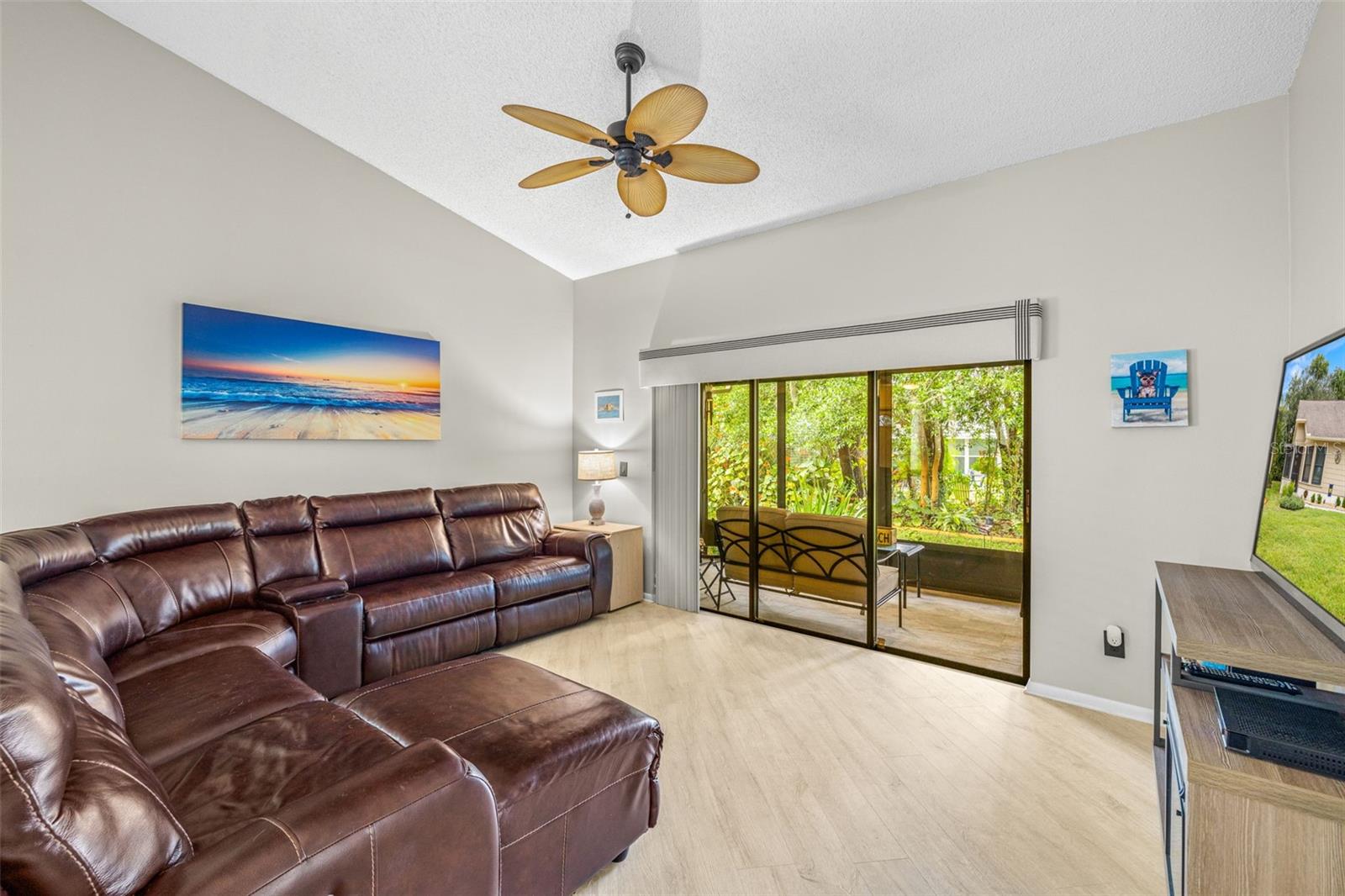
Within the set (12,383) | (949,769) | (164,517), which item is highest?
(12,383)

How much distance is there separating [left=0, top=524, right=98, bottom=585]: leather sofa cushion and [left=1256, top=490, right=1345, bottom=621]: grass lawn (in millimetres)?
3987

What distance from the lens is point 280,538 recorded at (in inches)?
126

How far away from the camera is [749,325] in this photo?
4.12 m

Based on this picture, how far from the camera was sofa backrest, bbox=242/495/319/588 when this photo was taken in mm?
3057

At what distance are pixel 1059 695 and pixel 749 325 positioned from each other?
289cm

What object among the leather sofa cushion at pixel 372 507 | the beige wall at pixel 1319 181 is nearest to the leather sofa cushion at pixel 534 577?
the leather sofa cushion at pixel 372 507

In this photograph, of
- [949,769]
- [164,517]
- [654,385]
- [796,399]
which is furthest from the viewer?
[654,385]

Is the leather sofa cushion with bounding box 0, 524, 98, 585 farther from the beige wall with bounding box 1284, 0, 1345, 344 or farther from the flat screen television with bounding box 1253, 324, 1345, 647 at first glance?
the beige wall with bounding box 1284, 0, 1345, 344

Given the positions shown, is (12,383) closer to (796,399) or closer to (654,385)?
(654,385)

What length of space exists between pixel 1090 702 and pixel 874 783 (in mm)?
1469

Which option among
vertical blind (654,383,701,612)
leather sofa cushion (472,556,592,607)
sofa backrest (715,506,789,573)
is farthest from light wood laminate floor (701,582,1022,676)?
leather sofa cushion (472,556,592,607)

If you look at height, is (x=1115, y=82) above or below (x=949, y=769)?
above

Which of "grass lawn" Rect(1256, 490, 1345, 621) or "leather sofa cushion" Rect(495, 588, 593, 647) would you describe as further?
"leather sofa cushion" Rect(495, 588, 593, 647)

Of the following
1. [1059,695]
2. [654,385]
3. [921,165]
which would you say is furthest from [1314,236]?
[654,385]
